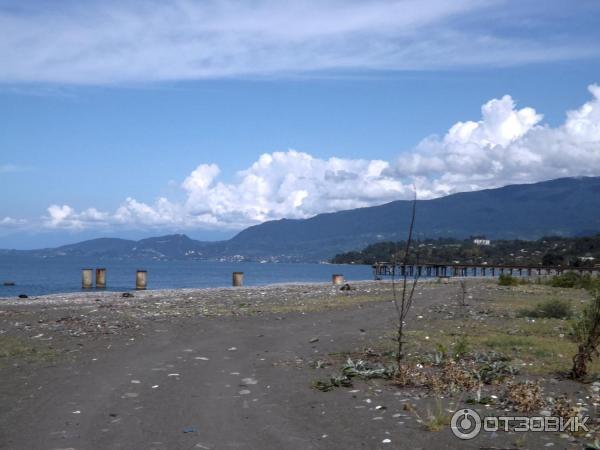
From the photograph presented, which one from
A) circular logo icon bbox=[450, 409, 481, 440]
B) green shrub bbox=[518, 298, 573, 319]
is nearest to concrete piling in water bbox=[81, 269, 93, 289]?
green shrub bbox=[518, 298, 573, 319]

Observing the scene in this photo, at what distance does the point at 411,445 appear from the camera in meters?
7.79

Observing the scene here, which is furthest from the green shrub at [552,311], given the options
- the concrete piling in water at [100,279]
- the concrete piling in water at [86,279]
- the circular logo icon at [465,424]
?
the concrete piling in water at [86,279]

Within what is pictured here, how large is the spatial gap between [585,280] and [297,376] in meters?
38.9

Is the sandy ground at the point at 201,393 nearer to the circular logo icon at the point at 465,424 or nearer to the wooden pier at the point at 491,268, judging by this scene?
the circular logo icon at the point at 465,424

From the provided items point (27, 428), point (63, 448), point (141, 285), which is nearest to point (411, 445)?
point (63, 448)

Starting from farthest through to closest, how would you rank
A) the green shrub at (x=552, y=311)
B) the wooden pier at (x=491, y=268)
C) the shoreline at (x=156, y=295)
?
the wooden pier at (x=491, y=268) < the shoreline at (x=156, y=295) < the green shrub at (x=552, y=311)

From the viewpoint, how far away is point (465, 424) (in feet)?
27.8

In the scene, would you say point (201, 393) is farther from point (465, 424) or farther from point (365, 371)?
point (465, 424)

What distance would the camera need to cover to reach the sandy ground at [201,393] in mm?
8117

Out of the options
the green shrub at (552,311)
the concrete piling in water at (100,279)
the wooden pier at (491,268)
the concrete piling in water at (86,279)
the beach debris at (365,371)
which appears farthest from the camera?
the wooden pier at (491,268)

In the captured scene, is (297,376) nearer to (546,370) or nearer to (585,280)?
(546,370)

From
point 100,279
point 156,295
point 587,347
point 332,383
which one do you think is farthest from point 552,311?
point 100,279

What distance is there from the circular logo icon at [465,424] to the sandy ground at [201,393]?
13cm

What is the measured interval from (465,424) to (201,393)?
416 cm
